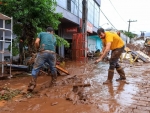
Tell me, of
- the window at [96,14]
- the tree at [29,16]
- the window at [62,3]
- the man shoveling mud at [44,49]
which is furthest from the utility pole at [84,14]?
the man shoveling mud at [44,49]

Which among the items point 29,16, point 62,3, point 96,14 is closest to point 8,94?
point 29,16

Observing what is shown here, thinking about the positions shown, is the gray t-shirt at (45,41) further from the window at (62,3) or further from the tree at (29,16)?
the window at (62,3)

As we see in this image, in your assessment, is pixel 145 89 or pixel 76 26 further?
pixel 76 26

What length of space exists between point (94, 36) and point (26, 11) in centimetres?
1815

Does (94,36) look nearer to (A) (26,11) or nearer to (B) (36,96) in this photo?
(A) (26,11)

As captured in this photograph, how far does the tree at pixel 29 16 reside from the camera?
7199 mm

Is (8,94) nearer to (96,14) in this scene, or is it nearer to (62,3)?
(62,3)

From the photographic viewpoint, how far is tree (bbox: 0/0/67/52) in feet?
23.6

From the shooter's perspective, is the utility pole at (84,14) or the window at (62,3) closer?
the window at (62,3)

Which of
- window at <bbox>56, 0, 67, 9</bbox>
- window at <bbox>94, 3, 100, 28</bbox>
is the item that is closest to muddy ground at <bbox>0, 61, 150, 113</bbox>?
window at <bbox>56, 0, 67, 9</bbox>

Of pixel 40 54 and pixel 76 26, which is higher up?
pixel 76 26

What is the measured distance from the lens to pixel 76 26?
16938 millimetres

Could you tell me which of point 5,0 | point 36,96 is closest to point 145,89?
point 36,96

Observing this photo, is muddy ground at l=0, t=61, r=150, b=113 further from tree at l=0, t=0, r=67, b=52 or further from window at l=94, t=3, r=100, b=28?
window at l=94, t=3, r=100, b=28
